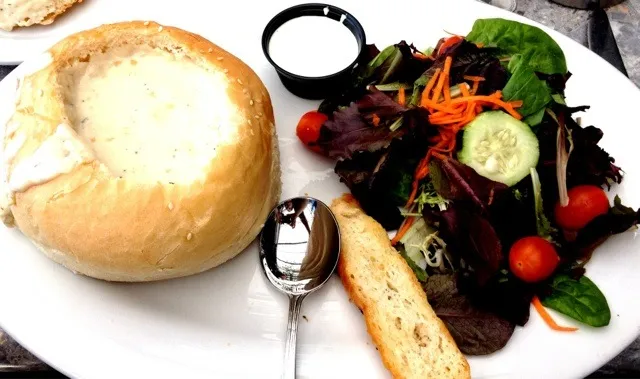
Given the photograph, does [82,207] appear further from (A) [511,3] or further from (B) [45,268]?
(A) [511,3]

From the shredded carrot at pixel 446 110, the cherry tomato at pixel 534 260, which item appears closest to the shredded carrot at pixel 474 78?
the shredded carrot at pixel 446 110

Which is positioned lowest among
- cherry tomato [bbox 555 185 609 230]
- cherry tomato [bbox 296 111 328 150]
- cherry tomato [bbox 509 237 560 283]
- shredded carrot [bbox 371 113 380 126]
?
cherry tomato [bbox 509 237 560 283]

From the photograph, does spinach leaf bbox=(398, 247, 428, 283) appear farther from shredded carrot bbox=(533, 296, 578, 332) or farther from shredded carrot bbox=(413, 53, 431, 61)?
shredded carrot bbox=(413, 53, 431, 61)

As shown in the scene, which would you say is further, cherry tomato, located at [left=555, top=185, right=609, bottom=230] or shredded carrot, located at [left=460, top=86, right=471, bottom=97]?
shredded carrot, located at [left=460, top=86, right=471, bottom=97]

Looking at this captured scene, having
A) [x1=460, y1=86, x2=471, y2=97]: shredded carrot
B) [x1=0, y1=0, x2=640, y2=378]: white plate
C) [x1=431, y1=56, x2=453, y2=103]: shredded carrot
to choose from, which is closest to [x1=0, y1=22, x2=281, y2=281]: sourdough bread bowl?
[x1=0, y1=0, x2=640, y2=378]: white plate

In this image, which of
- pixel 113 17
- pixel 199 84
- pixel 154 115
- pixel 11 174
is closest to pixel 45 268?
pixel 11 174

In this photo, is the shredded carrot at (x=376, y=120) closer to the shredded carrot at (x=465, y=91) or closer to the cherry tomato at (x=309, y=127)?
the cherry tomato at (x=309, y=127)
